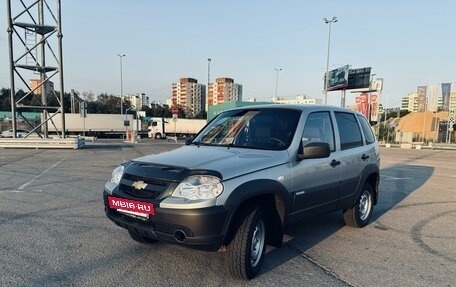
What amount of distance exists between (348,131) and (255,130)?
1.73m

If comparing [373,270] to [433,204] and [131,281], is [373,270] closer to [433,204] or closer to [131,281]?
[131,281]

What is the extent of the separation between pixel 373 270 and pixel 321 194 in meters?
1.07

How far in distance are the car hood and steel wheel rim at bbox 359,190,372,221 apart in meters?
2.46

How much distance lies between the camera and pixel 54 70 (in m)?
21.5

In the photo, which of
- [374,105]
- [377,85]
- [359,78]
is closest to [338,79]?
[359,78]

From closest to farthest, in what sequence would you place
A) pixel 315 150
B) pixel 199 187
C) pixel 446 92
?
pixel 199 187, pixel 315 150, pixel 446 92

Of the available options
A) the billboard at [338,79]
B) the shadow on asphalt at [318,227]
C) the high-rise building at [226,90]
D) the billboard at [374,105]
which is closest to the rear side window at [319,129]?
the shadow on asphalt at [318,227]

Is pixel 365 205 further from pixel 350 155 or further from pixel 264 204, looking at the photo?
pixel 264 204

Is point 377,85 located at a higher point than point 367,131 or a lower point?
higher

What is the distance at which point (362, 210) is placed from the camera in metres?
5.88

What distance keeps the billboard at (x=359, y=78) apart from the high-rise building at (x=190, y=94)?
2909 inches

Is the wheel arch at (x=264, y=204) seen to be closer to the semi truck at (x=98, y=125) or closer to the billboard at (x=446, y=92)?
the semi truck at (x=98, y=125)

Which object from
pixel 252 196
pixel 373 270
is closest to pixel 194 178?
pixel 252 196

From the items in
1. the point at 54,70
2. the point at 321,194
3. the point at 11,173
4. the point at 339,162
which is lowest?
the point at 11,173
